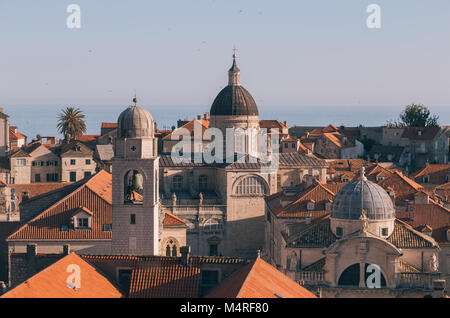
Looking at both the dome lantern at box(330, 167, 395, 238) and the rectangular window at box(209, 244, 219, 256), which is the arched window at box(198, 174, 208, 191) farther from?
the dome lantern at box(330, 167, 395, 238)

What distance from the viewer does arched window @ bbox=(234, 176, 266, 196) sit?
90312mm

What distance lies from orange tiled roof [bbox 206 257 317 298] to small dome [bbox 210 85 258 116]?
51.1 meters

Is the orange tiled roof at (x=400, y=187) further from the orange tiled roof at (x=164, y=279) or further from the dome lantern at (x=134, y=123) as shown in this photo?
the orange tiled roof at (x=164, y=279)

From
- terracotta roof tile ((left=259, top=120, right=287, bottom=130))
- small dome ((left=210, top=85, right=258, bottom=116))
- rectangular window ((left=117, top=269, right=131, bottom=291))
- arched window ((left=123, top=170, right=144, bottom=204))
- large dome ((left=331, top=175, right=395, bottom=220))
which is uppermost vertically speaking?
small dome ((left=210, top=85, right=258, bottom=116))

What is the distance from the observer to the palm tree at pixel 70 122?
5246 inches

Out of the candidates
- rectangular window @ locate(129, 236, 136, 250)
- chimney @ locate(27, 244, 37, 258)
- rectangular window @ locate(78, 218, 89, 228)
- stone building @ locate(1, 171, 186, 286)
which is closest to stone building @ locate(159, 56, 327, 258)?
stone building @ locate(1, 171, 186, 286)

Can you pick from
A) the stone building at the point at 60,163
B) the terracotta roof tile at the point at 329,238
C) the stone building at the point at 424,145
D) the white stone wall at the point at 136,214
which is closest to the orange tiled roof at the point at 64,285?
the white stone wall at the point at 136,214

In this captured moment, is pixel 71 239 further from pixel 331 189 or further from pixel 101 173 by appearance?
pixel 331 189

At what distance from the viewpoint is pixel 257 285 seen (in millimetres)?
40031

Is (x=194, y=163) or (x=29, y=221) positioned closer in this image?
(x=29, y=221)

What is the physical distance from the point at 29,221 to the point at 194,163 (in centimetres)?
3658

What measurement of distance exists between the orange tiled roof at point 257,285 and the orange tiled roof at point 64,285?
15.7 feet
